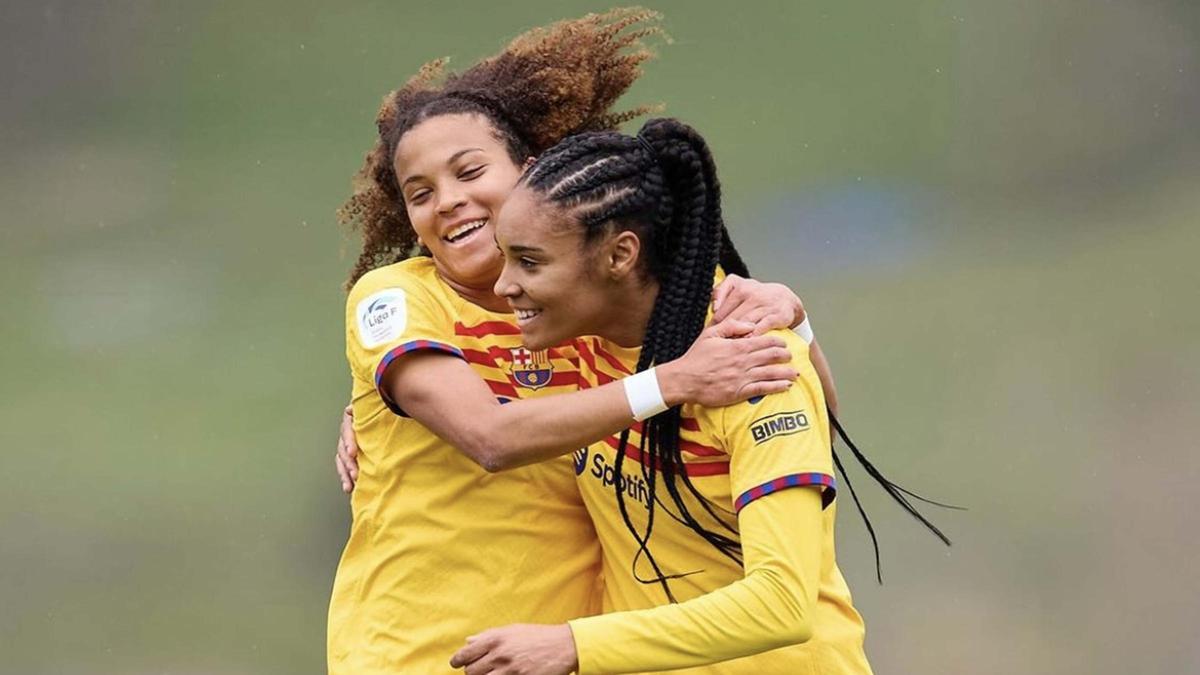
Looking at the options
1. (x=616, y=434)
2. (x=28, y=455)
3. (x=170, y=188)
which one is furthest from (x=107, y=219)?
(x=616, y=434)

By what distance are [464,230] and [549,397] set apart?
1.46ft

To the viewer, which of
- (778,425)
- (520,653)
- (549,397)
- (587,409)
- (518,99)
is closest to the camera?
(520,653)

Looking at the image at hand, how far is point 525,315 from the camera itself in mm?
3113

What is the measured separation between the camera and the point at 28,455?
6.58 meters

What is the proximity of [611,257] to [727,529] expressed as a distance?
472 mm

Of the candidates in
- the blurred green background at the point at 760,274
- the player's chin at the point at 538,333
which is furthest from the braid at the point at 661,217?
the blurred green background at the point at 760,274

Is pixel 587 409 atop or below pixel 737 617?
atop

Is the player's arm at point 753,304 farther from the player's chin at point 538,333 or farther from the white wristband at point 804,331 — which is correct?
the player's chin at point 538,333

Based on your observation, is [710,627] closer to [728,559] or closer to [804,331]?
[728,559]

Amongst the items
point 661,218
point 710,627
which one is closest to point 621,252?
point 661,218

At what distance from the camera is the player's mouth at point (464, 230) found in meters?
3.44

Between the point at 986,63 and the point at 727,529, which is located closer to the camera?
the point at 727,529

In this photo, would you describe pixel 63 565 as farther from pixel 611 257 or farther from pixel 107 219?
pixel 611 257

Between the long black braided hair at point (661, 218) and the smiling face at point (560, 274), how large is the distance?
21 mm
